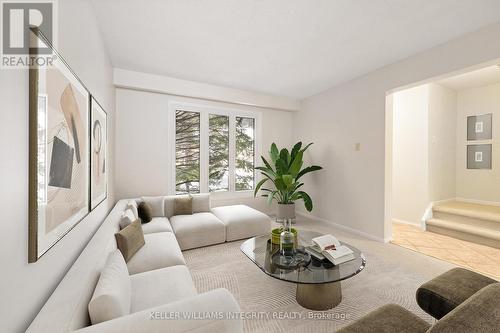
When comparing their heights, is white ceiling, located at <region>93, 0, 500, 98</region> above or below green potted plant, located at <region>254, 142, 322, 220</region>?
above

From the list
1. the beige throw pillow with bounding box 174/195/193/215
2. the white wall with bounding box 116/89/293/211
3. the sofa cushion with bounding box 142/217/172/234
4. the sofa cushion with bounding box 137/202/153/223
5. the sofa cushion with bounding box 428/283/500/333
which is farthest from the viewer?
the white wall with bounding box 116/89/293/211

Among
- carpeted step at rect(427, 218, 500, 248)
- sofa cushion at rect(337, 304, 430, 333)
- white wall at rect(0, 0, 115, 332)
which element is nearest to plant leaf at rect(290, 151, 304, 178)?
carpeted step at rect(427, 218, 500, 248)

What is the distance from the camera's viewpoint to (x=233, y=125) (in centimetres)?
443

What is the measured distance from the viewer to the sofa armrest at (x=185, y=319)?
85 cm

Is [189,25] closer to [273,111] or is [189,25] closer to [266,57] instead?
[266,57]

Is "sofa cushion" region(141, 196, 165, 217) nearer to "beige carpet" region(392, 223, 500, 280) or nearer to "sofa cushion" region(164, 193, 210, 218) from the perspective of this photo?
"sofa cushion" region(164, 193, 210, 218)

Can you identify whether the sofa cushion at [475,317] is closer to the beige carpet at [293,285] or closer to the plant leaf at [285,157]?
the beige carpet at [293,285]

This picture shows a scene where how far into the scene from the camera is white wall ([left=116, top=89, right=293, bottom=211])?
3.47 meters

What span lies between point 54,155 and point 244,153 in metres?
3.67

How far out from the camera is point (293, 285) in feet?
6.88

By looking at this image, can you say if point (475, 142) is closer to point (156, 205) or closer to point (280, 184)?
point (280, 184)

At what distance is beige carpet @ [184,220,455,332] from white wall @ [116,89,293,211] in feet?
5.08

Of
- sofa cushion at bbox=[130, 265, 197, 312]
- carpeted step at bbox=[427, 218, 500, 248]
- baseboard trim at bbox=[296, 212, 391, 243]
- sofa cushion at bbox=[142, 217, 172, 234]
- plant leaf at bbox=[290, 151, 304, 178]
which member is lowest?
baseboard trim at bbox=[296, 212, 391, 243]

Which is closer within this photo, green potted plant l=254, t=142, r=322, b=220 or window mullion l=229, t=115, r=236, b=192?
green potted plant l=254, t=142, r=322, b=220
